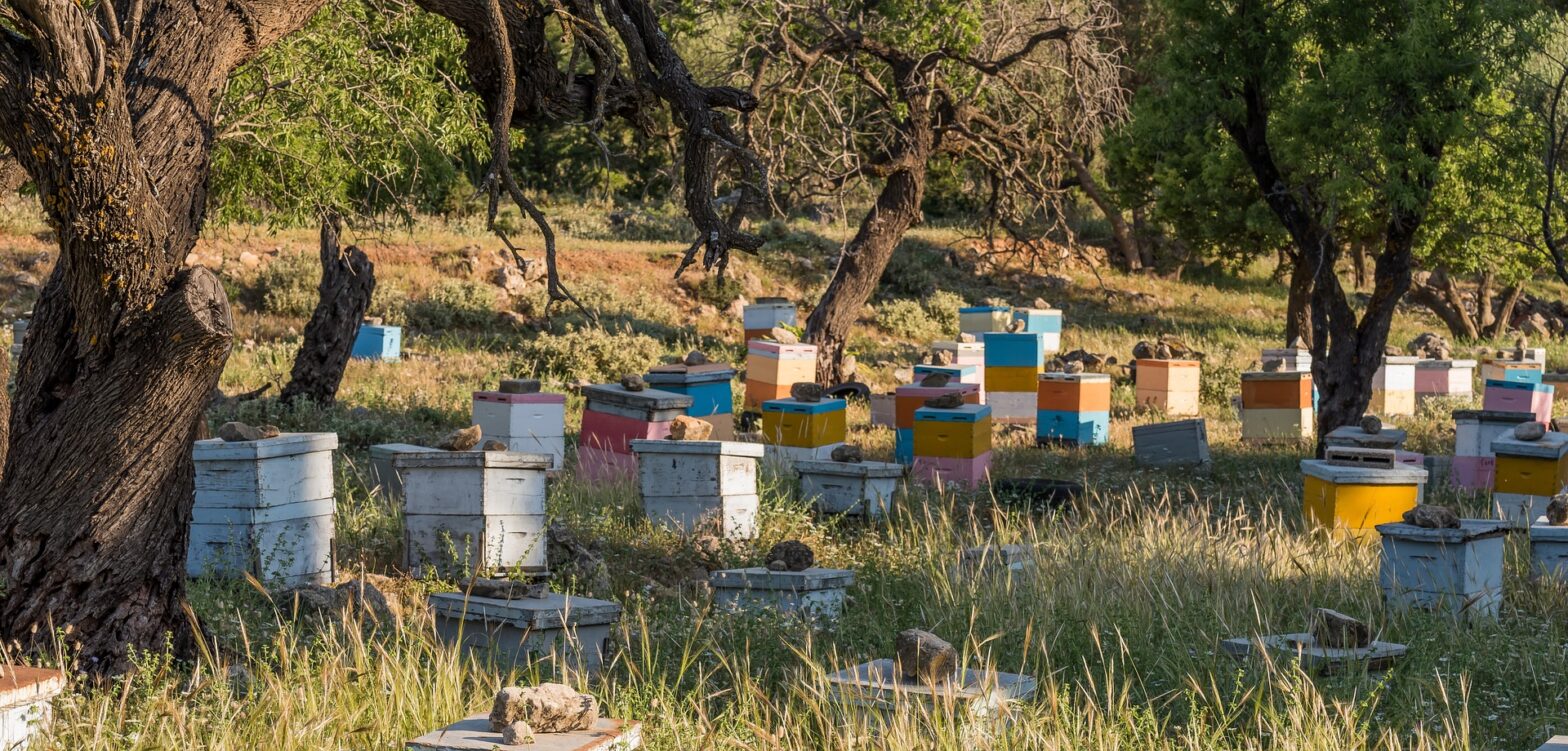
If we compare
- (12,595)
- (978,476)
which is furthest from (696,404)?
(12,595)

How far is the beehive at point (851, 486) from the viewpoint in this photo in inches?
352

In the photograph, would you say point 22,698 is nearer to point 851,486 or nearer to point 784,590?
point 784,590

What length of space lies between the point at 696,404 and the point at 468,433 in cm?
444

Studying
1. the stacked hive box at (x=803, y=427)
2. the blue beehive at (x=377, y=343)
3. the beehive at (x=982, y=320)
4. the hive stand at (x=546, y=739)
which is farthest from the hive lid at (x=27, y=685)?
the beehive at (x=982, y=320)

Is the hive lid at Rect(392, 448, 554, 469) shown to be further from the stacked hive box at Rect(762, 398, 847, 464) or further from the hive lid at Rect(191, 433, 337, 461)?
the stacked hive box at Rect(762, 398, 847, 464)

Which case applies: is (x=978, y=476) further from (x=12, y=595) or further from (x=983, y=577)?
(x=12, y=595)

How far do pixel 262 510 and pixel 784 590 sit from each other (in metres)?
2.53

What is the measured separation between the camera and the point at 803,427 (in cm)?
1079

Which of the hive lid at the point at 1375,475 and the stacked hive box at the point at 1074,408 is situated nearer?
the hive lid at the point at 1375,475

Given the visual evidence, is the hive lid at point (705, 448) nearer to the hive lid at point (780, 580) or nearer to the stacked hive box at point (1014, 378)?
the hive lid at point (780, 580)

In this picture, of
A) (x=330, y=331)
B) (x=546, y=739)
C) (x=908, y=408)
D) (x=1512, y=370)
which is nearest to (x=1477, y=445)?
(x=908, y=408)

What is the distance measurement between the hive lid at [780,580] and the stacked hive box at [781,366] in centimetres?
821

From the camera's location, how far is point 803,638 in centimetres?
541

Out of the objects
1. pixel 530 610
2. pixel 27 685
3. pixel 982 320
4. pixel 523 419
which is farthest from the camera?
pixel 982 320
